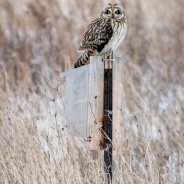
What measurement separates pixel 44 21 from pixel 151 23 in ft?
5.02

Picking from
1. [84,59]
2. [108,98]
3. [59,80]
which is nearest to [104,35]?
[84,59]

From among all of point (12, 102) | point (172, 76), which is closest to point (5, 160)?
point (12, 102)

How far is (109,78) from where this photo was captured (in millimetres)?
3930

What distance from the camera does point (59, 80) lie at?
20.9ft

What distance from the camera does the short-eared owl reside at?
14.7 feet

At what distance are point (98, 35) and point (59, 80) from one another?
194 cm

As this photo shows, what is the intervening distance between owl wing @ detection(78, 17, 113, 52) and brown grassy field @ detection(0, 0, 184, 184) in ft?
2.18

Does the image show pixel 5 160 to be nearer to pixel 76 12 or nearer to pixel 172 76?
pixel 172 76

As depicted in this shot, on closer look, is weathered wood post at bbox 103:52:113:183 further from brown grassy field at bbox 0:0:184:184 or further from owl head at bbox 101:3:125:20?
owl head at bbox 101:3:125:20

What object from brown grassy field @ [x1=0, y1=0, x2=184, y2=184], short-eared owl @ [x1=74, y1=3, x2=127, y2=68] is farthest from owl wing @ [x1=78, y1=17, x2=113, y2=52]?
brown grassy field @ [x1=0, y1=0, x2=184, y2=184]

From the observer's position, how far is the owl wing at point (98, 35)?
14.6ft

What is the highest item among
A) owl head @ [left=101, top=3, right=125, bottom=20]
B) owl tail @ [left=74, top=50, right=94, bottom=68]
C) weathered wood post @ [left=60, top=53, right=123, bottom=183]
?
owl head @ [left=101, top=3, right=125, bottom=20]

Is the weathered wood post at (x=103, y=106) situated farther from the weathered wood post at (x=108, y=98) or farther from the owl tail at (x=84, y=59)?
the owl tail at (x=84, y=59)

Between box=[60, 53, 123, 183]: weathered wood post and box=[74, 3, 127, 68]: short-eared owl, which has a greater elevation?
box=[74, 3, 127, 68]: short-eared owl
